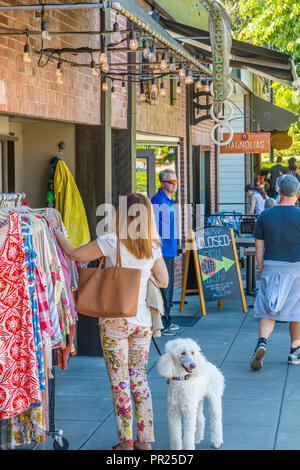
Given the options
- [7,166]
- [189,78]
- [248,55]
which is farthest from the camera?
[248,55]

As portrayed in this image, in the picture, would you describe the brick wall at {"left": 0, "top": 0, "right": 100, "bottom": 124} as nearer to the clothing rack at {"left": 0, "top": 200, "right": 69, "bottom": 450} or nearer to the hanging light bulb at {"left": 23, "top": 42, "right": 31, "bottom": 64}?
the hanging light bulb at {"left": 23, "top": 42, "right": 31, "bottom": 64}

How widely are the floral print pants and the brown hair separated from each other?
1.65 ft

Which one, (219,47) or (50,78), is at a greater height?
(219,47)

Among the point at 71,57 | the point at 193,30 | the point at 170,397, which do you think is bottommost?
the point at 170,397

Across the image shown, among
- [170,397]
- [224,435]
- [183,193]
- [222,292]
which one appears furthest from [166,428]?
[183,193]

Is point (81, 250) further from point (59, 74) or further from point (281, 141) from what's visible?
point (281, 141)

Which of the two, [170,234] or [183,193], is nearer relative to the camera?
[170,234]

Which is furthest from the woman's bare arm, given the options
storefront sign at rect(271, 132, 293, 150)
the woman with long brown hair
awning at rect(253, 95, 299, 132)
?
storefront sign at rect(271, 132, 293, 150)

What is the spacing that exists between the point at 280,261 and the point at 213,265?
3146 mm

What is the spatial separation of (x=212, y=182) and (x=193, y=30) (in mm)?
6596

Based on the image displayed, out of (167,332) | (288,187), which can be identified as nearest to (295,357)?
(288,187)

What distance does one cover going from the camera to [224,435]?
5.79 meters

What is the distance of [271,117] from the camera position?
A: 893 inches
